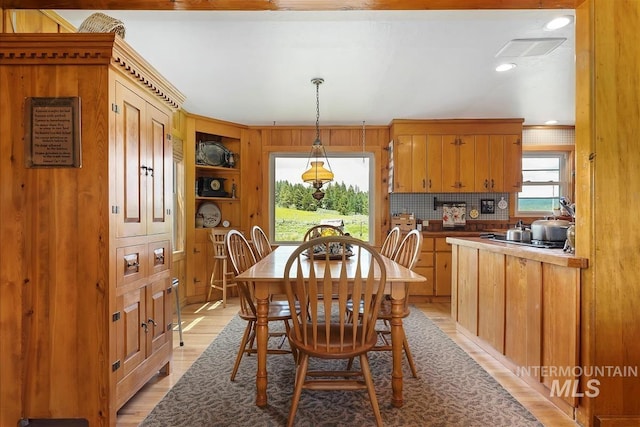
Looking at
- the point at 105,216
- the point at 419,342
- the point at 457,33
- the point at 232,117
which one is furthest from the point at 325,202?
the point at 105,216

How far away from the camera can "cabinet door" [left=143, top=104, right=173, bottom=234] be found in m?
2.03

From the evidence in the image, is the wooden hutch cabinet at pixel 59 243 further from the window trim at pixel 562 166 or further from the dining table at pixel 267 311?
the window trim at pixel 562 166

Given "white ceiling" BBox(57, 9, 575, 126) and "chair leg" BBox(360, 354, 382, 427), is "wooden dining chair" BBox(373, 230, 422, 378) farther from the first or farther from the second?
"white ceiling" BBox(57, 9, 575, 126)

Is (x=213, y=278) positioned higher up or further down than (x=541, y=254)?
further down

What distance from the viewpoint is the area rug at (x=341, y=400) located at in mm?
1770

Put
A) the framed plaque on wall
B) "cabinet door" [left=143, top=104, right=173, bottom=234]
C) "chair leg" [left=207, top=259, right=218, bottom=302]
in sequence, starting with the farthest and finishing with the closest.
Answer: "chair leg" [left=207, top=259, right=218, bottom=302]
"cabinet door" [left=143, top=104, right=173, bottom=234]
the framed plaque on wall

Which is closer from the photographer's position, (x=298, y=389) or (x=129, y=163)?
(x=298, y=389)

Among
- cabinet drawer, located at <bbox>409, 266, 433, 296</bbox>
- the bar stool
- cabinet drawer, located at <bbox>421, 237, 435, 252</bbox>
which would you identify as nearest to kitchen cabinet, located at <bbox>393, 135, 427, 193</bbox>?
cabinet drawer, located at <bbox>421, 237, 435, 252</bbox>

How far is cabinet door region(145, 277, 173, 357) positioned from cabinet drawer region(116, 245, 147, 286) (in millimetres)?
153

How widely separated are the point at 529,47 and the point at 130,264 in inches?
125

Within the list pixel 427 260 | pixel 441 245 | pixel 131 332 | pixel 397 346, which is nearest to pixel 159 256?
pixel 131 332

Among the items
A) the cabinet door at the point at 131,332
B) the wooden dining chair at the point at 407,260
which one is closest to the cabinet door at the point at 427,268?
the wooden dining chair at the point at 407,260

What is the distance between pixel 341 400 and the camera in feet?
6.43

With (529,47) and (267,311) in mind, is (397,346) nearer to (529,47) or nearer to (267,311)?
(267,311)
